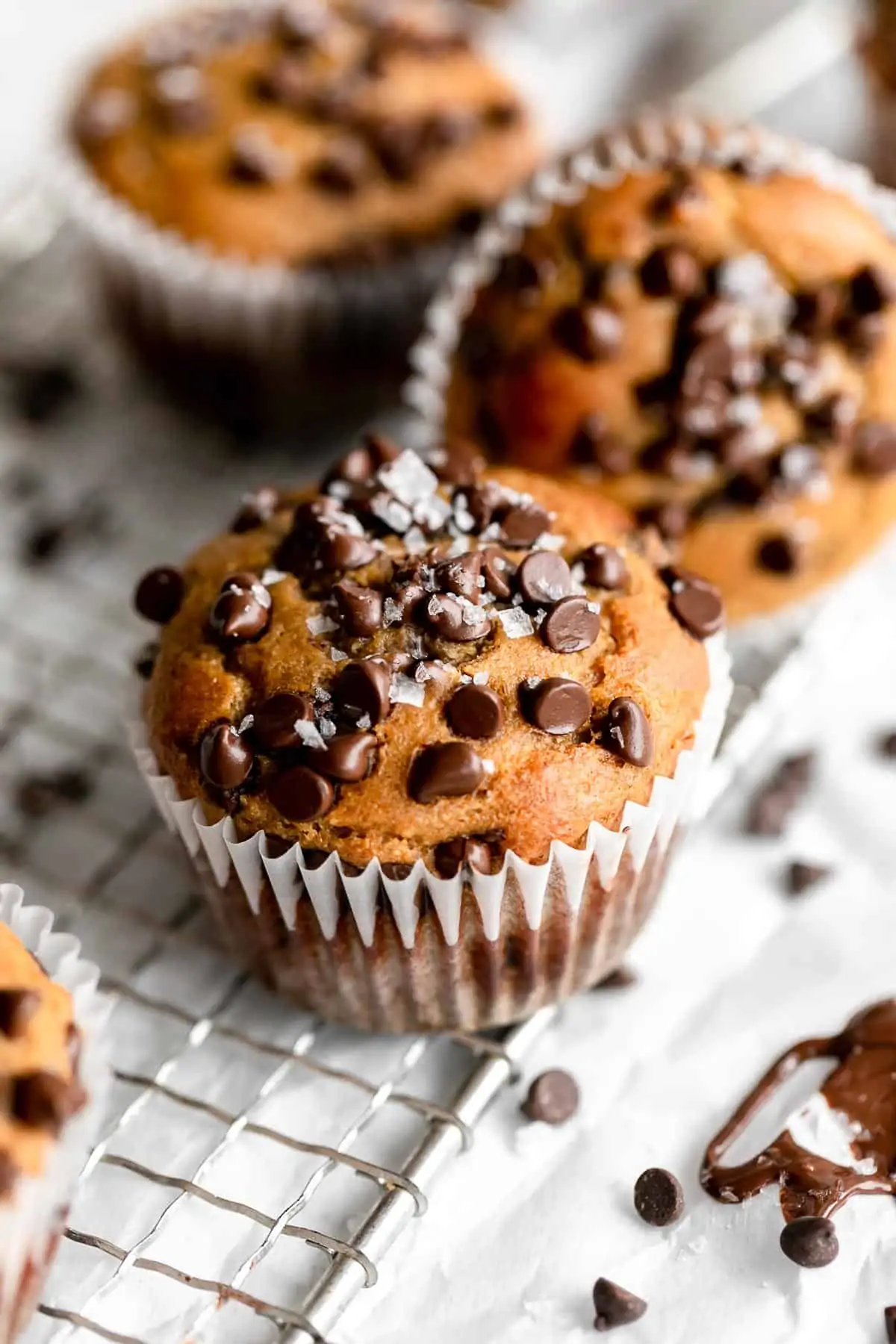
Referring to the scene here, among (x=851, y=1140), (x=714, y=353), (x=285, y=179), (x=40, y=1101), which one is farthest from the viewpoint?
(x=285, y=179)

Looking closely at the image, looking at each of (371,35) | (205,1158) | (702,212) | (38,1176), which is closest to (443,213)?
(371,35)

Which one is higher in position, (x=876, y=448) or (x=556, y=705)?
(x=876, y=448)

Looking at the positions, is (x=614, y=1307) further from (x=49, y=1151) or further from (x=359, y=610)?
(x=359, y=610)

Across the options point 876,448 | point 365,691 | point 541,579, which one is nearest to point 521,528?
point 541,579

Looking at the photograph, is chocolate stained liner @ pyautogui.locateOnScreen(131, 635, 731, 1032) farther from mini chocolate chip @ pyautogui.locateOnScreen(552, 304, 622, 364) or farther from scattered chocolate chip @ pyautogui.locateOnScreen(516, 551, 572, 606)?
mini chocolate chip @ pyautogui.locateOnScreen(552, 304, 622, 364)

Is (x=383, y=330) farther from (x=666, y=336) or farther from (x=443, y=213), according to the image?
(x=666, y=336)

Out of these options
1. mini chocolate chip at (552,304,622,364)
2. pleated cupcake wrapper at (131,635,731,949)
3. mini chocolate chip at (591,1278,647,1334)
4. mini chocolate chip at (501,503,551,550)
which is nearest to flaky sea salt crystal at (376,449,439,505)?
mini chocolate chip at (501,503,551,550)

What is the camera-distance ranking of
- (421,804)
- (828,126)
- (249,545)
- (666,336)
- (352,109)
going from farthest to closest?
1. (828,126)
2. (352,109)
3. (666,336)
4. (249,545)
5. (421,804)
